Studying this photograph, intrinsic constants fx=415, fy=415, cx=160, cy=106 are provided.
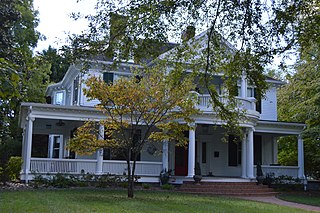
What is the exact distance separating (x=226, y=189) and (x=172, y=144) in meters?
5.02

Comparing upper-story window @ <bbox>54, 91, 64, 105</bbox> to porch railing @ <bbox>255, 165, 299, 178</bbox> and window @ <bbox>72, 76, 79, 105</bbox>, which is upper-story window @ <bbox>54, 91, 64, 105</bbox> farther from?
porch railing @ <bbox>255, 165, 299, 178</bbox>

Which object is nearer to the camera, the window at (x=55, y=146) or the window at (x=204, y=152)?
the window at (x=204, y=152)

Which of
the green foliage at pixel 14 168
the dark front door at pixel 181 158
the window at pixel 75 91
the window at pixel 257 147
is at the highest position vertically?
the window at pixel 75 91

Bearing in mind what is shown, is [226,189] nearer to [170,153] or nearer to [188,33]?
[170,153]

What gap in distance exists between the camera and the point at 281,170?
2361 centimetres

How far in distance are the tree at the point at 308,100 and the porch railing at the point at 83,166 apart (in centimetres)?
836

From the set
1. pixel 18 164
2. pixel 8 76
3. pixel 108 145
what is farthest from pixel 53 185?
pixel 8 76

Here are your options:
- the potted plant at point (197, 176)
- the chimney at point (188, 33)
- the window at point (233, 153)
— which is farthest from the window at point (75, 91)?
the chimney at point (188, 33)

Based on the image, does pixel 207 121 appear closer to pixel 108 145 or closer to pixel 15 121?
pixel 108 145

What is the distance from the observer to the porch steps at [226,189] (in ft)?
64.1

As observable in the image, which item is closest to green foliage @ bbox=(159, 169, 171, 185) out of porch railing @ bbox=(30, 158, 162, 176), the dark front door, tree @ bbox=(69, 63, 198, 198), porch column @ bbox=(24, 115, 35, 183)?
porch railing @ bbox=(30, 158, 162, 176)

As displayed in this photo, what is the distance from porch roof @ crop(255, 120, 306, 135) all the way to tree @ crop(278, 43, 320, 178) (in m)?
0.52

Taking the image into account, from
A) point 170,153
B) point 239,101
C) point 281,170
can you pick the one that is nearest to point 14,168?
point 170,153

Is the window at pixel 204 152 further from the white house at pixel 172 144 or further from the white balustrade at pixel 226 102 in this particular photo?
the white balustrade at pixel 226 102
